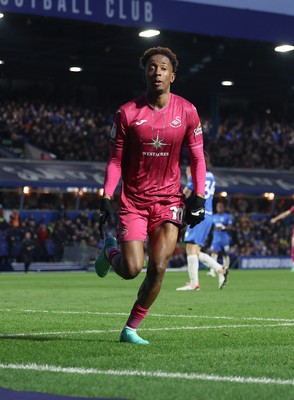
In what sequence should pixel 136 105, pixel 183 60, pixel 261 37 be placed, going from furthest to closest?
pixel 183 60
pixel 261 37
pixel 136 105

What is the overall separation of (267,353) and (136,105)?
2.35m

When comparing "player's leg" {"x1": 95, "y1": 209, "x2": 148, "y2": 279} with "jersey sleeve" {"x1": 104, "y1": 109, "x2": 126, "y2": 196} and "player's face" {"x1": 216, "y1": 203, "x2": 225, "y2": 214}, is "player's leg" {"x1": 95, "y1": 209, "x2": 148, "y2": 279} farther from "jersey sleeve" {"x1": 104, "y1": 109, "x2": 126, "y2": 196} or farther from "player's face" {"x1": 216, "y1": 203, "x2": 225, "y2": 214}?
"player's face" {"x1": 216, "y1": 203, "x2": 225, "y2": 214}

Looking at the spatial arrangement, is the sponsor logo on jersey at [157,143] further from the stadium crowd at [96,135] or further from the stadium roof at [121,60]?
the stadium crowd at [96,135]

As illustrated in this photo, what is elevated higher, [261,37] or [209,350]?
[261,37]

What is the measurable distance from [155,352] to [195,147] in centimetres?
191

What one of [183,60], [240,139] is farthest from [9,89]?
[240,139]

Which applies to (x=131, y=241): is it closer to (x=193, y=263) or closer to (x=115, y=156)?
(x=115, y=156)

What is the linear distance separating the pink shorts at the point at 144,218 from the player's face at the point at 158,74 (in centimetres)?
93

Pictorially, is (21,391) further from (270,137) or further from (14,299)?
(270,137)

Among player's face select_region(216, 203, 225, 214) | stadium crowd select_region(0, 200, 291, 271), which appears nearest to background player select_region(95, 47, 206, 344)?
player's face select_region(216, 203, 225, 214)

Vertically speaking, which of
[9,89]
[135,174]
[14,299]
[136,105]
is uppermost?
[9,89]

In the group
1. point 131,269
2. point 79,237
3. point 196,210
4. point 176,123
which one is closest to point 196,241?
point 196,210

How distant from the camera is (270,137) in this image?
174 feet

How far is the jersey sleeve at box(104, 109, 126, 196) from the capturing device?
326 inches
